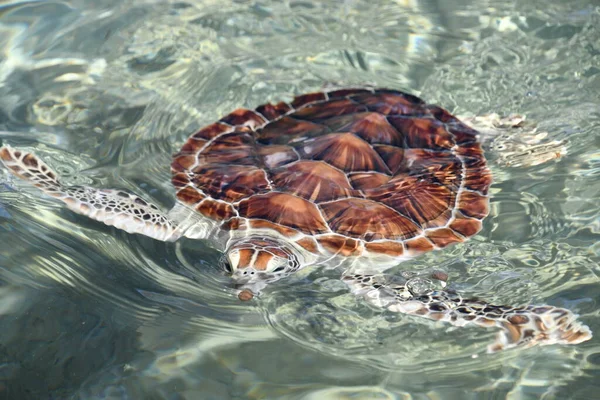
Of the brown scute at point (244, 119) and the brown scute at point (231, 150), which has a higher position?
the brown scute at point (244, 119)

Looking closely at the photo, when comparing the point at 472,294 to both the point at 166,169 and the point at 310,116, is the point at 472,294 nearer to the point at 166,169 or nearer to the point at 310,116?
the point at 310,116

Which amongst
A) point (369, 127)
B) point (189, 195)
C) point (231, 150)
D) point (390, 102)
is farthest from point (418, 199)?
point (189, 195)

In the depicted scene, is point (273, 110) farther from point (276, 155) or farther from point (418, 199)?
point (418, 199)

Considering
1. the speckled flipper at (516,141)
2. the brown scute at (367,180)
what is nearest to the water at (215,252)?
the speckled flipper at (516,141)

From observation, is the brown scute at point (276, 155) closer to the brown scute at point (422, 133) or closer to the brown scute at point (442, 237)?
the brown scute at point (422, 133)

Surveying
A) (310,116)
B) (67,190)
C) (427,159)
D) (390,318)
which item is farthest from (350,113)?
(67,190)
